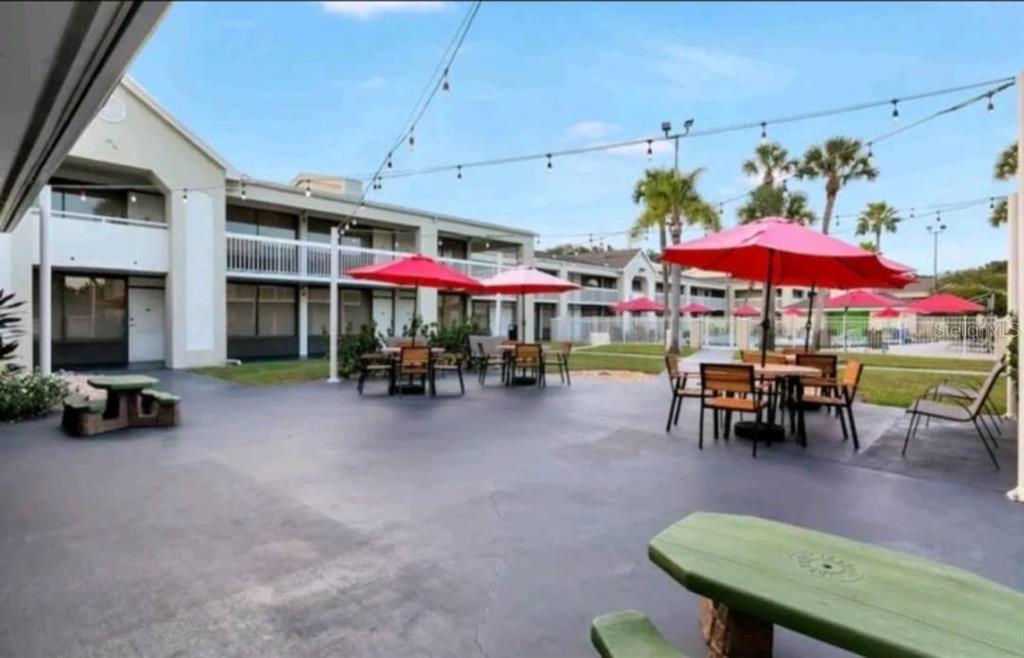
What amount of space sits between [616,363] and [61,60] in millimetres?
15872

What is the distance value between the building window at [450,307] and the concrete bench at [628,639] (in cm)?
2134

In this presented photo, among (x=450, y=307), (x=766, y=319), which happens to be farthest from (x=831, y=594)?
(x=450, y=307)

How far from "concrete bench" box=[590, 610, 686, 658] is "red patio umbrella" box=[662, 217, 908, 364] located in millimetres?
4708

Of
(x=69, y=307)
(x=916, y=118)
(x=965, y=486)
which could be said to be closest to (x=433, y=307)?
(x=69, y=307)

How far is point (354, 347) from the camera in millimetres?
12703

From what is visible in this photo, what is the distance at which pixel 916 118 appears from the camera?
8.95 m

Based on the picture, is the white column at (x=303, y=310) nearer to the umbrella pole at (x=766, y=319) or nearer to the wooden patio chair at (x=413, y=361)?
the wooden patio chair at (x=413, y=361)

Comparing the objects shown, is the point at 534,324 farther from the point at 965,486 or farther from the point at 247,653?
the point at 247,653

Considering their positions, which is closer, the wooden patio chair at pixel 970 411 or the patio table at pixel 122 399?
the wooden patio chair at pixel 970 411

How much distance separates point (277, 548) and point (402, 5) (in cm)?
316

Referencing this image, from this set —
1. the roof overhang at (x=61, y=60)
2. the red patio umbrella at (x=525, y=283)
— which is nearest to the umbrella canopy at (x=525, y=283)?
the red patio umbrella at (x=525, y=283)

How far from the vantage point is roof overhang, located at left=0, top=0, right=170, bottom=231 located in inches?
52.4

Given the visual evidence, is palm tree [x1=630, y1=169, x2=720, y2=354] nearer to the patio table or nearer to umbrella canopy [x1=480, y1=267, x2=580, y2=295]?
umbrella canopy [x1=480, y1=267, x2=580, y2=295]

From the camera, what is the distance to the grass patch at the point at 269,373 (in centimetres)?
1229
